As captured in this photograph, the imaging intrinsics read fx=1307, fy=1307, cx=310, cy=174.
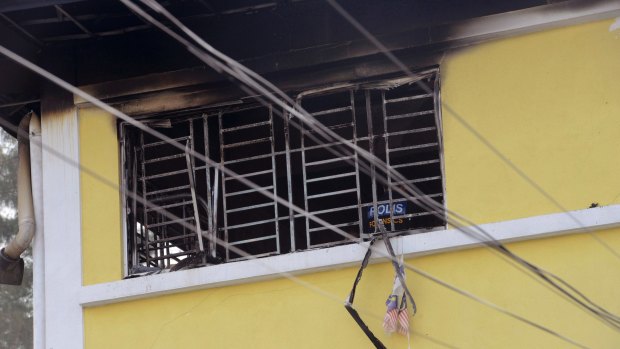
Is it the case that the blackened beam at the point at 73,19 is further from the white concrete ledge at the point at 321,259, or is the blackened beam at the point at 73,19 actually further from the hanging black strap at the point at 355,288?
the hanging black strap at the point at 355,288

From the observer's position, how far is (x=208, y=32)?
10211 millimetres

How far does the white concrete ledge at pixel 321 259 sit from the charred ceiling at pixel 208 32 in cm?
153

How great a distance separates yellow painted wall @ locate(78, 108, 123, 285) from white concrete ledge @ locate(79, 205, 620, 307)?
6.8 inches

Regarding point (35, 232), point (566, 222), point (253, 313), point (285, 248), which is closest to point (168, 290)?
point (253, 313)

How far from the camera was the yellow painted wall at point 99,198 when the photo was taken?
32.9 feet

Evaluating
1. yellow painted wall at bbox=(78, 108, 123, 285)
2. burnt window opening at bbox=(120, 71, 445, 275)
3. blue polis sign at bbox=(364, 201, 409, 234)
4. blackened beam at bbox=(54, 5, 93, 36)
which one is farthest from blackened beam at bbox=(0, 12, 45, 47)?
blue polis sign at bbox=(364, 201, 409, 234)

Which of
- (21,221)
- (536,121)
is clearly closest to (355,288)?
(536,121)

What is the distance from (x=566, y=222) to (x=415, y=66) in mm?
1679

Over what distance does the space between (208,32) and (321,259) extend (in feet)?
6.83

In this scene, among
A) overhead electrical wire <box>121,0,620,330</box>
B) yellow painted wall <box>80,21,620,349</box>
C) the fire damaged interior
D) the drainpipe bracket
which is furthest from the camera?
the drainpipe bracket

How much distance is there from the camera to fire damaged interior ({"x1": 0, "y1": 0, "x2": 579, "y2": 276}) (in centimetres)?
978

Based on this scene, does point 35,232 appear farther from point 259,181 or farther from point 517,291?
point 517,291

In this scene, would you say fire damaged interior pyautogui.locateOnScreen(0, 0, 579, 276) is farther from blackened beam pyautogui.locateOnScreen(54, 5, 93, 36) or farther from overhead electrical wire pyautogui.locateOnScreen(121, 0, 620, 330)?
overhead electrical wire pyautogui.locateOnScreen(121, 0, 620, 330)

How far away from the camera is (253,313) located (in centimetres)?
958
